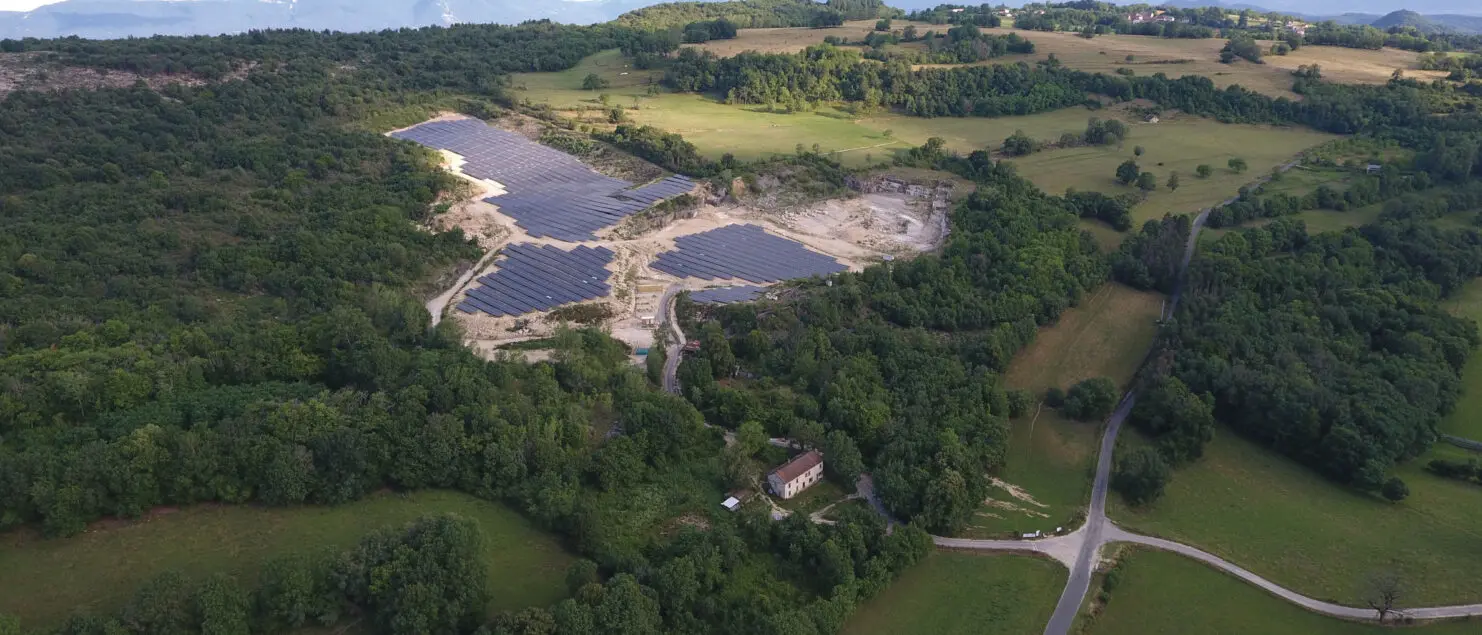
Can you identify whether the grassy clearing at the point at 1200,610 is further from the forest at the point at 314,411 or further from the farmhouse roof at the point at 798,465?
the farmhouse roof at the point at 798,465

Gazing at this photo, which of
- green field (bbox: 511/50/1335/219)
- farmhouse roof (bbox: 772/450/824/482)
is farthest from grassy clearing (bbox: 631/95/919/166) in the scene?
farmhouse roof (bbox: 772/450/824/482)

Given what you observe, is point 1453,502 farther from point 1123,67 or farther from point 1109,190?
point 1123,67

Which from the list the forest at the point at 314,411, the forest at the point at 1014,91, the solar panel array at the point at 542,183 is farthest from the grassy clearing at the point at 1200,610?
the forest at the point at 1014,91

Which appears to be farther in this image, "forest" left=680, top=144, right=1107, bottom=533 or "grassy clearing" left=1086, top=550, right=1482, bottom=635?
"forest" left=680, top=144, right=1107, bottom=533

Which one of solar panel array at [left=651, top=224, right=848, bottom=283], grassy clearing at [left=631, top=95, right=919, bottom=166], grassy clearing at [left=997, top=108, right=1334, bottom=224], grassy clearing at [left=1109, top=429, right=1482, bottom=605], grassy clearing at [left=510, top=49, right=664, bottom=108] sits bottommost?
grassy clearing at [left=1109, top=429, right=1482, bottom=605]

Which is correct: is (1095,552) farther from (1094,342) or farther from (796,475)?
(1094,342)

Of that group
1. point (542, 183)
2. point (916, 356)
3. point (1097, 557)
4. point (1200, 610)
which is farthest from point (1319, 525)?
point (542, 183)

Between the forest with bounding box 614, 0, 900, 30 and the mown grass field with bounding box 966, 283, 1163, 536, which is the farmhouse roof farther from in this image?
the forest with bounding box 614, 0, 900, 30
